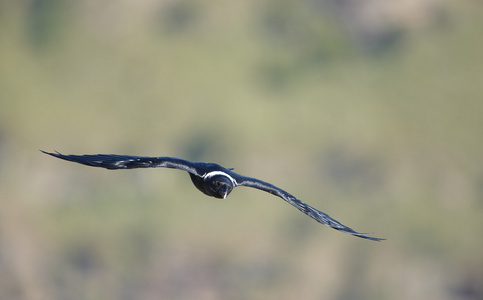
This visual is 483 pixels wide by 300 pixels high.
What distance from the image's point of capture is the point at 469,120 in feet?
136

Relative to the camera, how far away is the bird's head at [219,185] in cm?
1202

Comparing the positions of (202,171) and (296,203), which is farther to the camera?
(296,203)

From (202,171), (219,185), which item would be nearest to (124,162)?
(202,171)

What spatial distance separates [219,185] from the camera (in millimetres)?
12031

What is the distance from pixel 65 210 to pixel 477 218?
21657 millimetres

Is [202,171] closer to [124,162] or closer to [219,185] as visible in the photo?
[219,185]

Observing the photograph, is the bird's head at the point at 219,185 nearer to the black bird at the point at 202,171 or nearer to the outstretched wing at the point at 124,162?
the black bird at the point at 202,171

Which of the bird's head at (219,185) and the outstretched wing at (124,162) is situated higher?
the bird's head at (219,185)

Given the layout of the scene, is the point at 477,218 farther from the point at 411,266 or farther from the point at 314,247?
the point at 314,247

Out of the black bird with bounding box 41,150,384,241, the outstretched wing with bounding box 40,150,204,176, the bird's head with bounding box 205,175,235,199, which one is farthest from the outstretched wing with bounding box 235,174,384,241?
the outstretched wing with bounding box 40,150,204,176

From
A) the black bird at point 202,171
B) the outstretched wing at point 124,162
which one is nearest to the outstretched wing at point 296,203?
the black bird at point 202,171

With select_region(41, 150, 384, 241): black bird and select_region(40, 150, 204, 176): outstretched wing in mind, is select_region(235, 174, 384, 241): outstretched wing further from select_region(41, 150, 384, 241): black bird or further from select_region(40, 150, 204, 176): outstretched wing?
select_region(40, 150, 204, 176): outstretched wing

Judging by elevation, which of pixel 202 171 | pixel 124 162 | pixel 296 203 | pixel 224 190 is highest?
pixel 296 203

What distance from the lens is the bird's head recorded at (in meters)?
12.0
